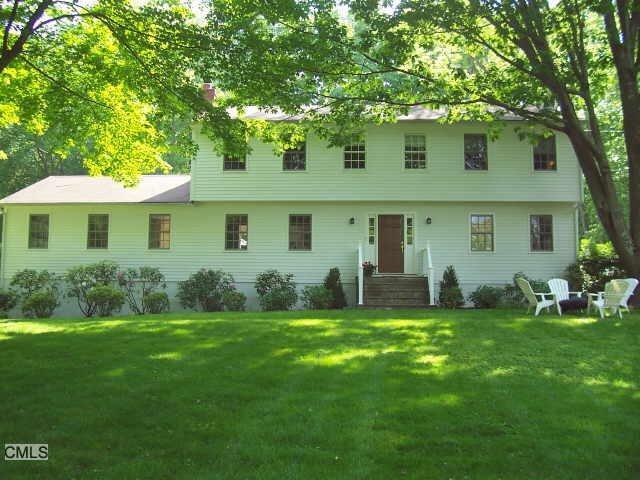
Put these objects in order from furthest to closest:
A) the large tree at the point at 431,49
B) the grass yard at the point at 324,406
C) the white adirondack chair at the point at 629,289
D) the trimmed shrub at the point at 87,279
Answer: the trimmed shrub at the point at 87,279, the white adirondack chair at the point at 629,289, the large tree at the point at 431,49, the grass yard at the point at 324,406

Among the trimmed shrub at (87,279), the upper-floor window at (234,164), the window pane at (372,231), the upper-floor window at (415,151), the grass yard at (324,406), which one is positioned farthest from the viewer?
the upper-floor window at (234,164)

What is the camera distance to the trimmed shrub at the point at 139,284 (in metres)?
18.0

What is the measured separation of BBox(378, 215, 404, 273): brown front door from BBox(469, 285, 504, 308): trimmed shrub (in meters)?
2.72

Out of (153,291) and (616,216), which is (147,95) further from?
(616,216)

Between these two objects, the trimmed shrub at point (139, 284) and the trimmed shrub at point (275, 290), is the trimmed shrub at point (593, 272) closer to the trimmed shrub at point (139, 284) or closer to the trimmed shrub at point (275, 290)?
the trimmed shrub at point (275, 290)

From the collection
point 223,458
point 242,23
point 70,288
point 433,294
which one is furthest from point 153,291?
point 223,458

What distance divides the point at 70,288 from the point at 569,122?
1701cm

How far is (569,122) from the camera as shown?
1296cm

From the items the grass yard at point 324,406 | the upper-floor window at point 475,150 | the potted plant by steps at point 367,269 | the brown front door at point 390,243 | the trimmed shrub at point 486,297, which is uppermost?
the upper-floor window at point 475,150

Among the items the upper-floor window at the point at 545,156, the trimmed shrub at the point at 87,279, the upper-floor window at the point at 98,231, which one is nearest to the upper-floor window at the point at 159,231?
the trimmed shrub at the point at 87,279

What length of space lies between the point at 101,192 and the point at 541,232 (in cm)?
1699

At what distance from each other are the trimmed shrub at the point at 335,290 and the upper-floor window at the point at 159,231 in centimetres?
645

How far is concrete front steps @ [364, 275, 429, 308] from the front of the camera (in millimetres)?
16281

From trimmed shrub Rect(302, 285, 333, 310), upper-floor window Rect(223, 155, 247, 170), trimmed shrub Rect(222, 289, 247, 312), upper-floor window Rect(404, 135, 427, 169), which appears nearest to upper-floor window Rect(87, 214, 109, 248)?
upper-floor window Rect(223, 155, 247, 170)
